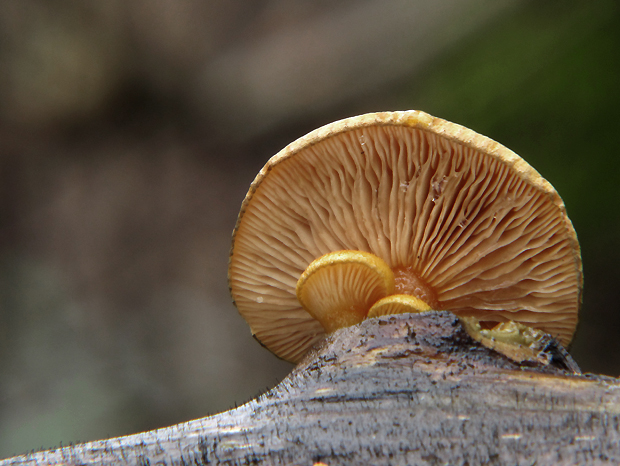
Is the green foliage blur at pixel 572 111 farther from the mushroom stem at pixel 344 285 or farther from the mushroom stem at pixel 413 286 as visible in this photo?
the mushroom stem at pixel 344 285

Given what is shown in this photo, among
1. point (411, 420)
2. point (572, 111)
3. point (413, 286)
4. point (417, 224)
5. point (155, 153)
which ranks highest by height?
point (155, 153)

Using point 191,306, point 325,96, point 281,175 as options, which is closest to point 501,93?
point 325,96

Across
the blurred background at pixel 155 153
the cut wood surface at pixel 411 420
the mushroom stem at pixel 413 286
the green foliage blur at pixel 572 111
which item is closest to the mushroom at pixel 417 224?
the mushroom stem at pixel 413 286

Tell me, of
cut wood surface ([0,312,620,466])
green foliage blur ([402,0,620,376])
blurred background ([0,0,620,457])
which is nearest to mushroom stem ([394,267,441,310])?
cut wood surface ([0,312,620,466])

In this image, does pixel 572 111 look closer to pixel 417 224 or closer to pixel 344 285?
pixel 417 224

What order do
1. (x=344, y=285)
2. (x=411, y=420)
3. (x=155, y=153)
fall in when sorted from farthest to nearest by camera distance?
(x=155, y=153) < (x=344, y=285) < (x=411, y=420)

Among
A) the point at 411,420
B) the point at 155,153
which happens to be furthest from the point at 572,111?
the point at 155,153
